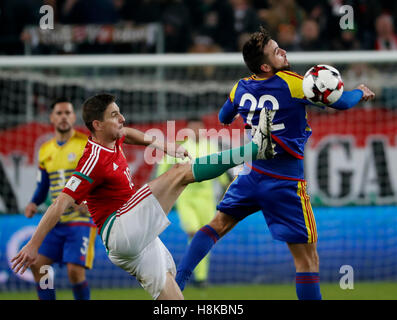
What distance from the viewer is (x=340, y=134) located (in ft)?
32.6

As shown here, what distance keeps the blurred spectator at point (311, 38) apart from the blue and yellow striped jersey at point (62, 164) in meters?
5.44

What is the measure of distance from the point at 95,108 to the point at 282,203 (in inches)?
61.2

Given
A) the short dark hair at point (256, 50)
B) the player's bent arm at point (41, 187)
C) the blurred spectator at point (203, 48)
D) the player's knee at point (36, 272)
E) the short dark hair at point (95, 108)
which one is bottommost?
the player's knee at point (36, 272)

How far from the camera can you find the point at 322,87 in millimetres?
4922

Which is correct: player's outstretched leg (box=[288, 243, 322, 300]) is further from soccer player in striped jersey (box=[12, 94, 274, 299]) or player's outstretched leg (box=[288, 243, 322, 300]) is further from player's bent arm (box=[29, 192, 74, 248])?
player's bent arm (box=[29, 192, 74, 248])

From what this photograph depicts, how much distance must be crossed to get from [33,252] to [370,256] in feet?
19.4

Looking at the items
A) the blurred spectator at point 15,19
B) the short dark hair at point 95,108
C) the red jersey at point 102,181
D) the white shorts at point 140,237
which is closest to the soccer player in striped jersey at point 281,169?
the white shorts at point 140,237

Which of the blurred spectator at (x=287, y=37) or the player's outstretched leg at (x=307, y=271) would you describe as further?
the blurred spectator at (x=287, y=37)

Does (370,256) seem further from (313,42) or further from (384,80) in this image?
(313,42)

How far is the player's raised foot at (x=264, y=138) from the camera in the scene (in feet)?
15.8

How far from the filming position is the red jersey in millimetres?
4844

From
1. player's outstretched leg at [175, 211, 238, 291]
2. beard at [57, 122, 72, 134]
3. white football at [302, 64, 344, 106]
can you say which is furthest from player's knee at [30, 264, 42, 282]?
white football at [302, 64, 344, 106]

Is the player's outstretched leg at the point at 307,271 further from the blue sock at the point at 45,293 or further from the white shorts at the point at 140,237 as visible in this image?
the blue sock at the point at 45,293
